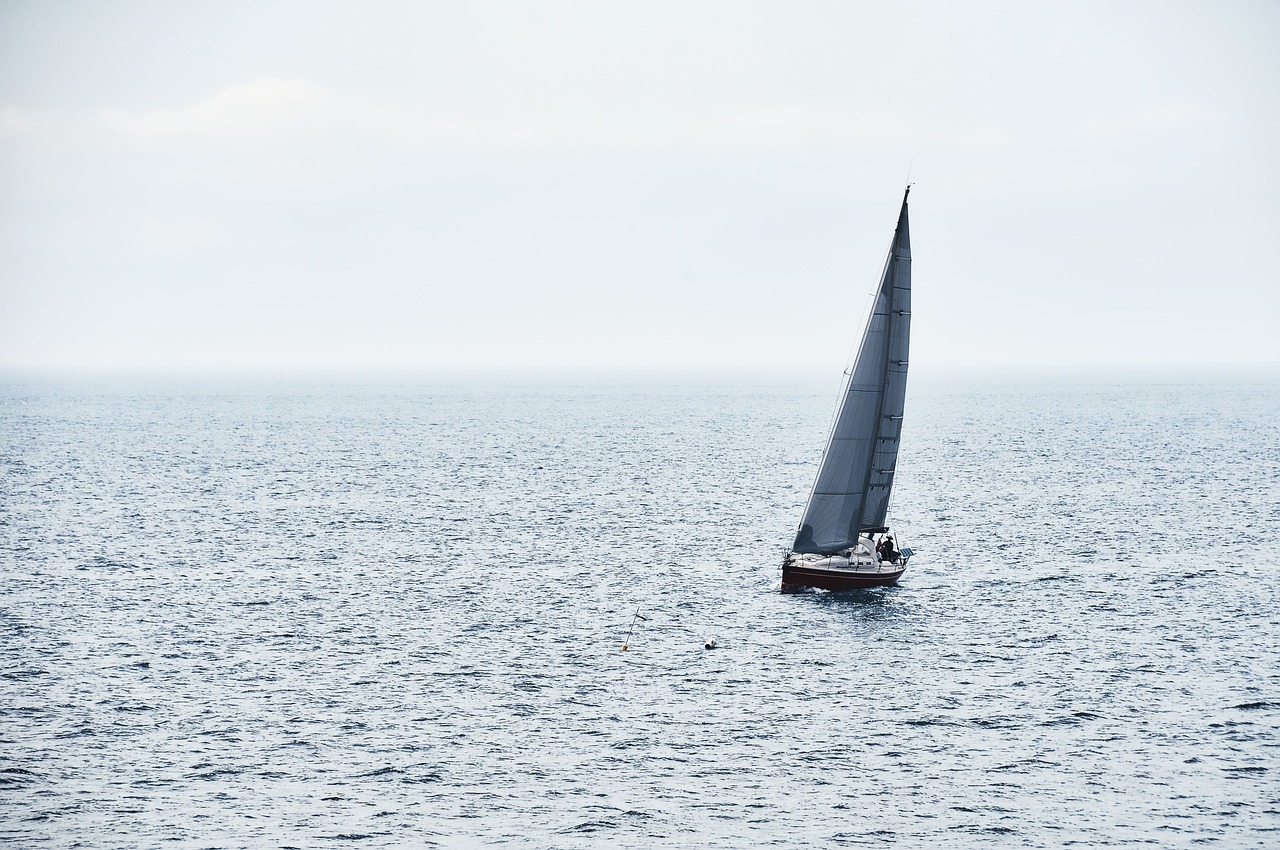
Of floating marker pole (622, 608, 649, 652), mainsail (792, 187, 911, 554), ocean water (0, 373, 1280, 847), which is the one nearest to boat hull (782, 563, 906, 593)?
ocean water (0, 373, 1280, 847)

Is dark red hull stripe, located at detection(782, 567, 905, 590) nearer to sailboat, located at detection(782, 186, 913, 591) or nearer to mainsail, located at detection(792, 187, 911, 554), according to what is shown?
sailboat, located at detection(782, 186, 913, 591)

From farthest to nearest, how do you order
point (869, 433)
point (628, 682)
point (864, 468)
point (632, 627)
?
point (864, 468)
point (869, 433)
point (632, 627)
point (628, 682)

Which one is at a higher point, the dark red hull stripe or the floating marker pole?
the dark red hull stripe

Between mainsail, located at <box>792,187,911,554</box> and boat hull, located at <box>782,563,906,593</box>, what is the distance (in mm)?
1329

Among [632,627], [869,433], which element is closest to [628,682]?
[632,627]

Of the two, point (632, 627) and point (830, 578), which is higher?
point (830, 578)

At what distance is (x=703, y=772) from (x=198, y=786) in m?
17.1

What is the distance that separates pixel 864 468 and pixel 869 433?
79.3 inches

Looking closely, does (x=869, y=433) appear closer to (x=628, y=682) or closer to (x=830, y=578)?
(x=830, y=578)

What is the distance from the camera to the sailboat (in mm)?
61719

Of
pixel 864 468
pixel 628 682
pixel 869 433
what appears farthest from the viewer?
pixel 864 468

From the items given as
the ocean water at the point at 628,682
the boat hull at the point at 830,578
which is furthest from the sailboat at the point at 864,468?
the ocean water at the point at 628,682

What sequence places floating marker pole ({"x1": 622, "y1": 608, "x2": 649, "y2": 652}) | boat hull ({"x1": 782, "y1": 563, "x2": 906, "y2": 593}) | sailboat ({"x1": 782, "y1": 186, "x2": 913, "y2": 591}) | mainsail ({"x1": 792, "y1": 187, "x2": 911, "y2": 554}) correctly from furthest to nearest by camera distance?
boat hull ({"x1": 782, "y1": 563, "x2": 906, "y2": 593})
sailboat ({"x1": 782, "y1": 186, "x2": 913, "y2": 591})
mainsail ({"x1": 792, "y1": 187, "x2": 911, "y2": 554})
floating marker pole ({"x1": 622, "y1": 608, "x2": 649, "y2": 652})

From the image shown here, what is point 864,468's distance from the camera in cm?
6431
